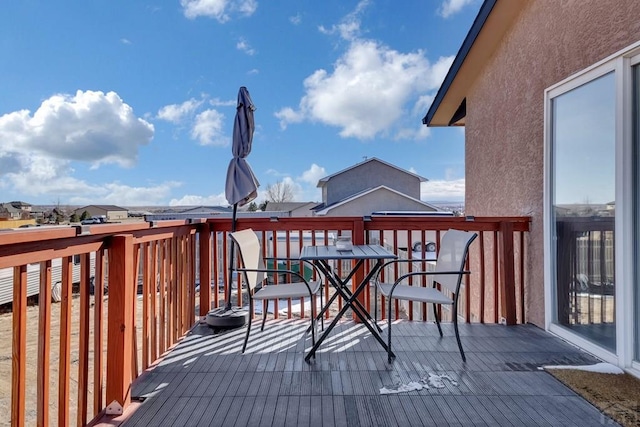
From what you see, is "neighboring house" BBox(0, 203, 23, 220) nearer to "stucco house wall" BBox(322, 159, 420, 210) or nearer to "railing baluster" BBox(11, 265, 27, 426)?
"railing baluster" BBox(11, 265, 27, 426)

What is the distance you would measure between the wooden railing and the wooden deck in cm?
27

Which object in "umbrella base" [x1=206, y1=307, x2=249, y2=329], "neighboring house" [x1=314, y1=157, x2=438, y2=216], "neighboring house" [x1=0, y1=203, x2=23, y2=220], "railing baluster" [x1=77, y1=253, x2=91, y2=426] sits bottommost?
"umbrella base" [x1=206, y1=307, x2=249, y2=329]

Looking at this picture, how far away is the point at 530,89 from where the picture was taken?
3779 mm

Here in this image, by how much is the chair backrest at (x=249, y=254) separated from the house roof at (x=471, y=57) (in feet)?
12.3

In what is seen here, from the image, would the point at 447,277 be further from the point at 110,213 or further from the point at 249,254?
the point at 110,213

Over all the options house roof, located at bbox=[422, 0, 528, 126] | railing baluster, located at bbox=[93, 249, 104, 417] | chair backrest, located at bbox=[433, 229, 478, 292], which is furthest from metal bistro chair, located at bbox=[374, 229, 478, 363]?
house roof, located at bbox=[422, 0, 528, 126]

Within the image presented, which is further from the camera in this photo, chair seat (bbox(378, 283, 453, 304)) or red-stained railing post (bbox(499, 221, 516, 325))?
red-stained railing post (bbox(499, 221, 516, 325))

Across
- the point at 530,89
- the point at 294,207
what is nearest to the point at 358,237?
the point at 530,89

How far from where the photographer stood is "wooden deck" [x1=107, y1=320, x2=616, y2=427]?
1986 mm

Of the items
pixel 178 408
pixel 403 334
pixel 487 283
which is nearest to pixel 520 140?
pixel 487 283

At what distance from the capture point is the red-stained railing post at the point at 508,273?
11.7 ft

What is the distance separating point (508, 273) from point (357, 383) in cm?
212

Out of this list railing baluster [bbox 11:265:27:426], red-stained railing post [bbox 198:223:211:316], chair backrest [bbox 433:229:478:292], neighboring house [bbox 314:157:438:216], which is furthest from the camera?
neighboring house [bbox 314:157:438:216]

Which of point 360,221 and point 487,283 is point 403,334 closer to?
point 360,221
